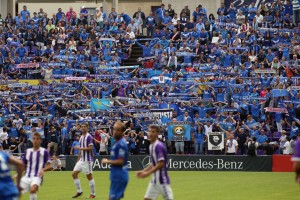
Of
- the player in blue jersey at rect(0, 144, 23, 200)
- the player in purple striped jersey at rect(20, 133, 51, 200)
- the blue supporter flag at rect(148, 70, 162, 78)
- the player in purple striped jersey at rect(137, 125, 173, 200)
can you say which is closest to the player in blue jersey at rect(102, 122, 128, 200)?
the player in purple striped jersey at rect(137, 125, 173, 200)

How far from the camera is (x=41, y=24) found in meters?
51.6

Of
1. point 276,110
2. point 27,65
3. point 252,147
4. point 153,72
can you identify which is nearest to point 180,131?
point 252,147

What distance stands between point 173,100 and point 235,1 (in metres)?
13.7

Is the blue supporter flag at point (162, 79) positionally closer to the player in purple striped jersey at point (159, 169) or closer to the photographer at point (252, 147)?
the photographer at point (252, 147)

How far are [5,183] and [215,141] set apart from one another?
27.1m

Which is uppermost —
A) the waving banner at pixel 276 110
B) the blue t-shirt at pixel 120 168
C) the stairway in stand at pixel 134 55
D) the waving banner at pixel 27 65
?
the stairway in stand at pixel 134 55

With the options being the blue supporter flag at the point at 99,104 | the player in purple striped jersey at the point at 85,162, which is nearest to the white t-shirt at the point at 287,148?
the blue supporter flag at the point at 99,104

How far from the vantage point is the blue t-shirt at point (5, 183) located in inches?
503

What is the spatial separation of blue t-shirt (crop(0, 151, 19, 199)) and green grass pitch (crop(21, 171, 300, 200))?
41.0ft

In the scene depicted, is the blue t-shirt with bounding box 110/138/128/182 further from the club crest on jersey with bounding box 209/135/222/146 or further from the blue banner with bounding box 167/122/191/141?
the blue banner with bounding box 167/122/191/141

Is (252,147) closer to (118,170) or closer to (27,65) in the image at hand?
(27,65)

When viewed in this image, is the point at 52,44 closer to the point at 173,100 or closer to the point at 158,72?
the point at 158,72

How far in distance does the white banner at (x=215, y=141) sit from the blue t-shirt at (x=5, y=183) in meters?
26.7

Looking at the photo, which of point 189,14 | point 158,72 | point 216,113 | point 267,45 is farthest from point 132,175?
point 189,14
